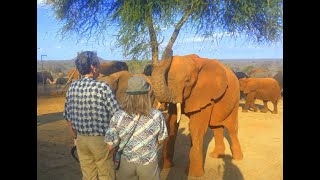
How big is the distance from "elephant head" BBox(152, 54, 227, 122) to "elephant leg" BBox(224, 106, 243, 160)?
1097 millimetres

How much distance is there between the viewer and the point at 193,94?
641 cm

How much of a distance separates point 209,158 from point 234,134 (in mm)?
743

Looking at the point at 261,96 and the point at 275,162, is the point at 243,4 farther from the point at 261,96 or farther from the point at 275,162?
the point at 275,162

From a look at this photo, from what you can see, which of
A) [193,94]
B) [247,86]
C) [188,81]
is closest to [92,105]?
[188,81]

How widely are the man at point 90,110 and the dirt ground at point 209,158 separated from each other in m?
2.51

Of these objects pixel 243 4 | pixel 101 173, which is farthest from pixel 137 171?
pixel 243 4

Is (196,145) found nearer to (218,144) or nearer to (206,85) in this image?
(206,85)

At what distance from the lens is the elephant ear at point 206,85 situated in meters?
6.37

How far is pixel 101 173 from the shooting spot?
412 centimetres

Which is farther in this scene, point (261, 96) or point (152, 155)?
point (261, 96)

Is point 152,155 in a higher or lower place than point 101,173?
higher

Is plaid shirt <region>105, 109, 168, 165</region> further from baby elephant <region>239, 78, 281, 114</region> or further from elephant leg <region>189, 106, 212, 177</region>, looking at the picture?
baby elephant <region>239, 78, 281, 114</region>

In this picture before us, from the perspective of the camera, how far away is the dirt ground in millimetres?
6633
